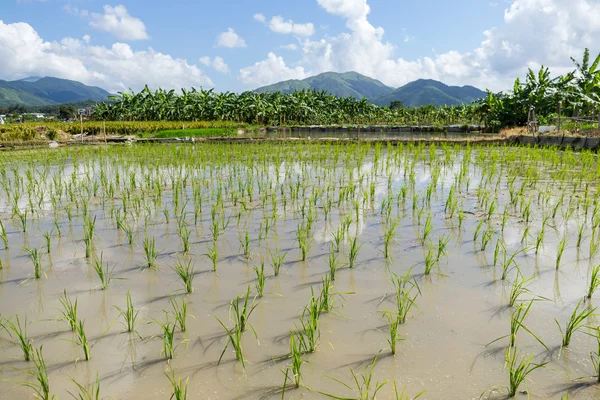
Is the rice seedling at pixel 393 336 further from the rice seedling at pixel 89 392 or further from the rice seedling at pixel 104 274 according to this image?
the rice seedling at pixel 104 274

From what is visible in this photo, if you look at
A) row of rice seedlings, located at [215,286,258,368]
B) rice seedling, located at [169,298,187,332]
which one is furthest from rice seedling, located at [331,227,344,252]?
rice seedling, located at [169,298,187,332]

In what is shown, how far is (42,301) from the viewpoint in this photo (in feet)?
8.50

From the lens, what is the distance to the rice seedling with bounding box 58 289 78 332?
6.85ft

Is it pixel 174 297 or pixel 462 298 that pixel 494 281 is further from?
pixel 174 297

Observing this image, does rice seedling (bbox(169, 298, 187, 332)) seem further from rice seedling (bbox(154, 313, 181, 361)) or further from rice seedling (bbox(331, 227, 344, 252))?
rice seedling (bbox(331, 227, 344, 252))

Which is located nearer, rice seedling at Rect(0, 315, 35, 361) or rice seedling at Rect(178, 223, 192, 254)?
rice seedling at Rect(0, 315, 35, 361)

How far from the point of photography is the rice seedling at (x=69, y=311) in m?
2.09

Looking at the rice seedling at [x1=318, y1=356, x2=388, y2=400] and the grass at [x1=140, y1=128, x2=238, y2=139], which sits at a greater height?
the grass at [x1=140, y1=128, x2=238, y2=139]

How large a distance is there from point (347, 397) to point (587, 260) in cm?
253

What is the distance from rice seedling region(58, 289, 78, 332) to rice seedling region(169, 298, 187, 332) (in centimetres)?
50

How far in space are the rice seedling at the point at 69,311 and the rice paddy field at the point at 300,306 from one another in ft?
0.05

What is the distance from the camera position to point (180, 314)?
87.6 inches

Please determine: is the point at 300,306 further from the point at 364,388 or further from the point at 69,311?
the point at 69,311

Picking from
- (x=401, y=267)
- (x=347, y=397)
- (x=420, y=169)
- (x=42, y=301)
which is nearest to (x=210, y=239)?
(x=42, y=301)
